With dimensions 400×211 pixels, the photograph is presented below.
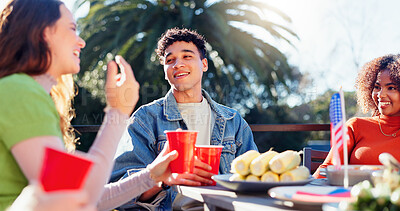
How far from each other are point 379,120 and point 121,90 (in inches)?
81.0

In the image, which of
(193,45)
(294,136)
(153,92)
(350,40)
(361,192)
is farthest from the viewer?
(350,40)

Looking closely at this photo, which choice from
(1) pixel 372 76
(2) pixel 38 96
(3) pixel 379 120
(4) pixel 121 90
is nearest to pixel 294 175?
(4) pixel 121 90

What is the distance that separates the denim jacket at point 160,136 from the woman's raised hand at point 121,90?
33.9 inches

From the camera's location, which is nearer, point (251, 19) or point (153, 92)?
point (251, 19)

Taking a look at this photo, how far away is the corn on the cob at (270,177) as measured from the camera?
4.93ft

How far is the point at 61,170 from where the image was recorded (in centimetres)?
74

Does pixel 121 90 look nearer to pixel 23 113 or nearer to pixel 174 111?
pixel 23 113

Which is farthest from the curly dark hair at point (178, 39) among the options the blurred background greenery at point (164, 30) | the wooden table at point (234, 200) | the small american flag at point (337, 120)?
the blurred background greenery at point (164, 30)

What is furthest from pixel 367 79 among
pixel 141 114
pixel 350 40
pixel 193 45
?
pixel 350 40

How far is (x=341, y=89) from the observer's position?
133 centimetres

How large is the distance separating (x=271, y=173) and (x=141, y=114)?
3.85ft

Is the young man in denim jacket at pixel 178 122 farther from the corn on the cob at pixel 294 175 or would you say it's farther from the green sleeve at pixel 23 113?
the green sleeve at pixel 23 113

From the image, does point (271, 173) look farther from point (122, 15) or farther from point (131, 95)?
point (122, 15)

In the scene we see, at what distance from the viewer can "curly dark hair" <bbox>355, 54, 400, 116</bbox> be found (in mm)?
2748
